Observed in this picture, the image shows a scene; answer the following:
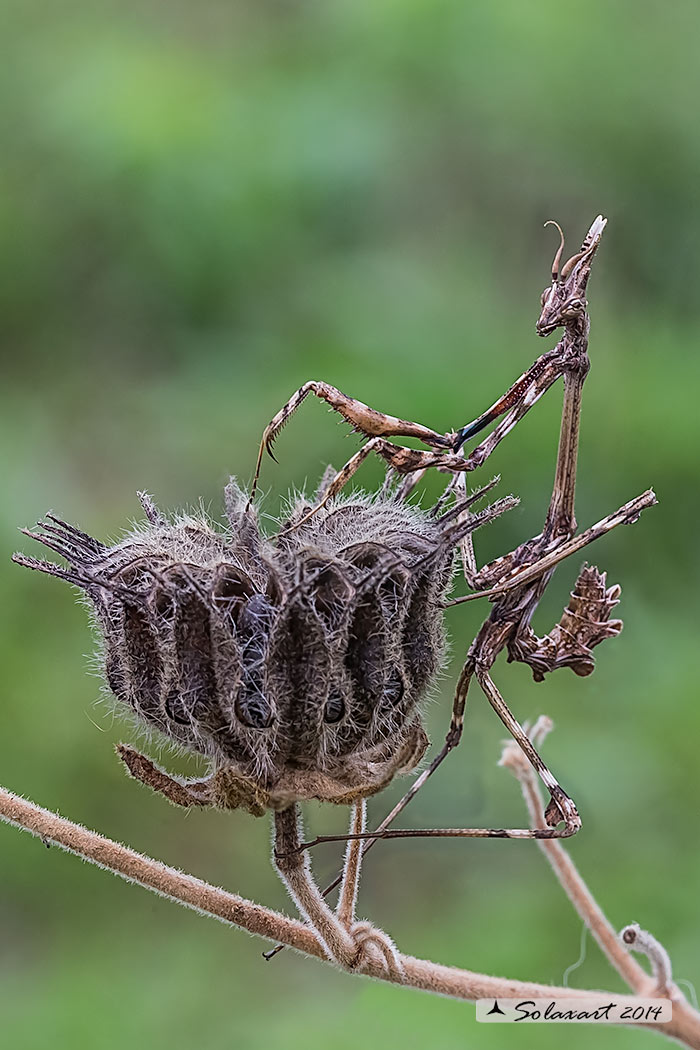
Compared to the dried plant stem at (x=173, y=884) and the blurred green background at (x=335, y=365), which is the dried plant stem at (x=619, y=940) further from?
the blurred green background at (x=335, y=365)

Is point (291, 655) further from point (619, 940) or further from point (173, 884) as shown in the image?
A: point (619, 940)

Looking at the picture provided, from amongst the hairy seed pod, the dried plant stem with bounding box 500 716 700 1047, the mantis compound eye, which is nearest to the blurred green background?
the dried plant stem with bounding box 500 716 700 1047

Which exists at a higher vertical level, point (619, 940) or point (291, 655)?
point (291, 655)

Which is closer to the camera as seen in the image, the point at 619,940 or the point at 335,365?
the point at 619,940

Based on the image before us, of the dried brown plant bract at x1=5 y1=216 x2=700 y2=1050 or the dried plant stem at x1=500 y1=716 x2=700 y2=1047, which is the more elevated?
the dried brown plant bract at x1=5 y1=216 x2=700 y2=1050

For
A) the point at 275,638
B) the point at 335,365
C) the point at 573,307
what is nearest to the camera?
the point at 275,638

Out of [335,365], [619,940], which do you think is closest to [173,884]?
[619,940]

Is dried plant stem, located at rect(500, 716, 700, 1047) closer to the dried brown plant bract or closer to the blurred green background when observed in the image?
the dried brown plant bract

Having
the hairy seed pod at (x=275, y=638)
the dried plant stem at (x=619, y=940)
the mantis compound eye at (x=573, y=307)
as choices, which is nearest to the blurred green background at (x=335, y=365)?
the dried plant stem at (x=619, y=940)
